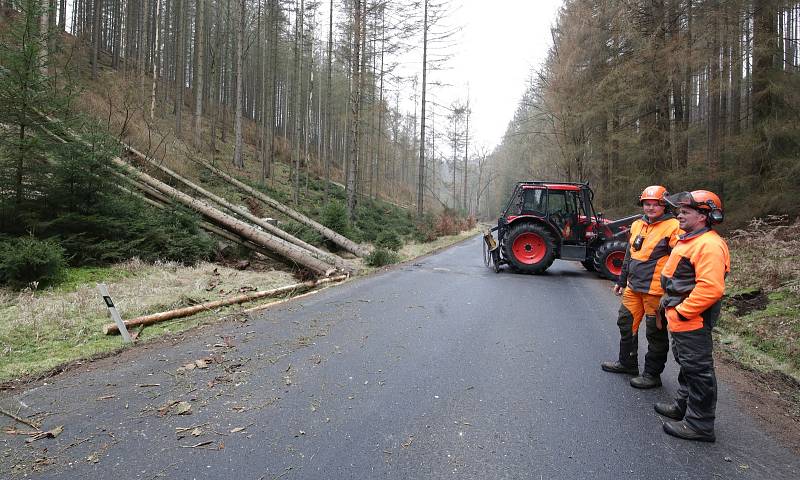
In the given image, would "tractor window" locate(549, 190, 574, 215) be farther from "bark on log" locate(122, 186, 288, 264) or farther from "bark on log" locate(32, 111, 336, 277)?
"bark on log" locate(122, 186, 288, 264)

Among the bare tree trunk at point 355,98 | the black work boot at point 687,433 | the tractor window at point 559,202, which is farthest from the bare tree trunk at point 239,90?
the black work boot at point 687,433

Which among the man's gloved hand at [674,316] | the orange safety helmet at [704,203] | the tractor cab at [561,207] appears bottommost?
the man's gloved hand at [674,316]

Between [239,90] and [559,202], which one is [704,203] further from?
[239,90]

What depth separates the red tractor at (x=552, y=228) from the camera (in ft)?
33.5

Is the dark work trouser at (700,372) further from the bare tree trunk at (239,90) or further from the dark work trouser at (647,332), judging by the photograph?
the bare tree trunk at (239,90)

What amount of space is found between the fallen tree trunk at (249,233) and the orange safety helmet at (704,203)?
285 inches

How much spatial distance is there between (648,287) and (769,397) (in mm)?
1431

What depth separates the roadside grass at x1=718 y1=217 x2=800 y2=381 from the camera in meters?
4.47

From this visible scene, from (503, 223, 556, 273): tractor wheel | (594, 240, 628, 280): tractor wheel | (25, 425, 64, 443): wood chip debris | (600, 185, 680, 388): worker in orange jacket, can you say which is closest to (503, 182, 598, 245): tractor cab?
(503, 223, 556, 273): tractor wheel

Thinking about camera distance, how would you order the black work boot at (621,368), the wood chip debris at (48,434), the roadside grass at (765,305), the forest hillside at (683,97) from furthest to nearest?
the forest hillside at (683,97)
the roadside grass at (765,305)
the black work boot at (621,368)
the wood chip debris at (48,434)

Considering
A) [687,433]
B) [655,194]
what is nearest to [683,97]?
[655,194]

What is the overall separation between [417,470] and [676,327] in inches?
A: 84.6

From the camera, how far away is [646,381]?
3.62m

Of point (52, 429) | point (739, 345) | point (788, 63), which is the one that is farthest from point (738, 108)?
point (52, 429)
